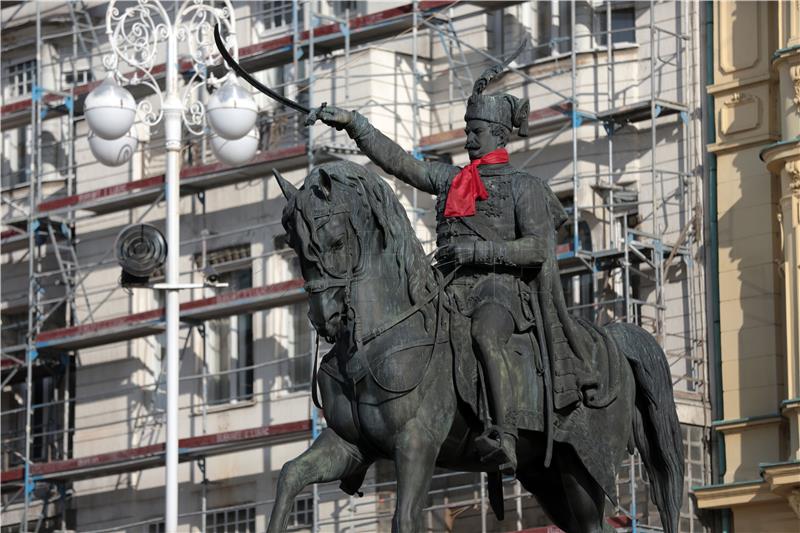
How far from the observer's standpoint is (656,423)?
17.2 m

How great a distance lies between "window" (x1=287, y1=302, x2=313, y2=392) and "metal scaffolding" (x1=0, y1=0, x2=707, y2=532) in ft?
1.74

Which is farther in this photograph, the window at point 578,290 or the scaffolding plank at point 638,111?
the window at point 578,290

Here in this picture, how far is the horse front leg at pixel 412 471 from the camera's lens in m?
15.4

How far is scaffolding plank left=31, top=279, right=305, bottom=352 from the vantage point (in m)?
40.2

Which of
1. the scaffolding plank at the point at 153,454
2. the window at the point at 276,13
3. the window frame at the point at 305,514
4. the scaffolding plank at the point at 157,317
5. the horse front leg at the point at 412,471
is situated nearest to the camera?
the horse front leg at the point at 412,471

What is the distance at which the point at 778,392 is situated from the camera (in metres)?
35.6

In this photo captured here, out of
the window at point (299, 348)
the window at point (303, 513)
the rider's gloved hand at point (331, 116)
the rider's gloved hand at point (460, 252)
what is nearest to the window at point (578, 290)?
the window at point (299, 348)

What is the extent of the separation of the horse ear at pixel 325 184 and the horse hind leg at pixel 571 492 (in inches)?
93.3

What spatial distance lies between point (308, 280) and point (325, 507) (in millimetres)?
24077

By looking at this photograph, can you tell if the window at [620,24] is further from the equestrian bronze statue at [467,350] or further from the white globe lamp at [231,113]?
the equestrian bronze statue at [467,350]

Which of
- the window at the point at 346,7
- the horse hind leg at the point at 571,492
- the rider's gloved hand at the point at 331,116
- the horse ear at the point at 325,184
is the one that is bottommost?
the horse hind leg at the point at 571,492

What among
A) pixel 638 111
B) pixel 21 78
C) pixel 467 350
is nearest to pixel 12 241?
pixel 21 78

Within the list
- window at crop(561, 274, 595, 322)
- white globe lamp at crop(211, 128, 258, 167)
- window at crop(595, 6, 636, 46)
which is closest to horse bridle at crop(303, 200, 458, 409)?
white globe lamp at crop(211, 128, 258, 167)

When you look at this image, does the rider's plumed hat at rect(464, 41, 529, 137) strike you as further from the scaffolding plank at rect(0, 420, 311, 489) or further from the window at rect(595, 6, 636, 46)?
the scaffolding plank at rect(0, 420, 311, 489)
